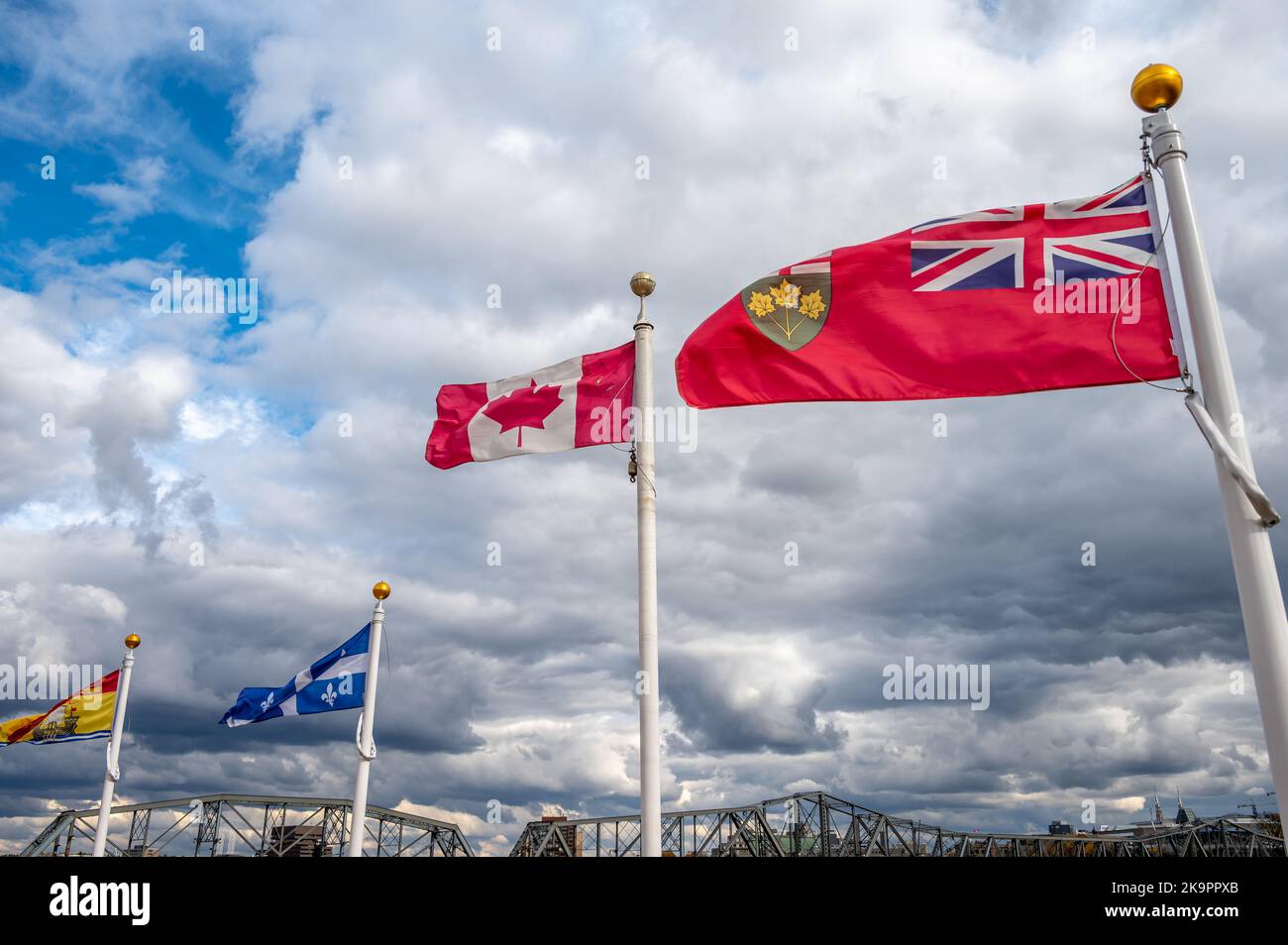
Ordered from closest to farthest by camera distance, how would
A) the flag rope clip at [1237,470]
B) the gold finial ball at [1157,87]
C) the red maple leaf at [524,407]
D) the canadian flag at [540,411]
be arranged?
the flag rope clip at [1237,470] → the gold finial ball at [1157,87] → the canadian flag at [540,411] → the red maple leaf at [524,407]

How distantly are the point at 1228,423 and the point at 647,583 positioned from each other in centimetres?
857

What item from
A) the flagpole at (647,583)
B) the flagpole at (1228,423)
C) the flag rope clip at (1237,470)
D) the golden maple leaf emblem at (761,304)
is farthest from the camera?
the flagpole at (647,583)

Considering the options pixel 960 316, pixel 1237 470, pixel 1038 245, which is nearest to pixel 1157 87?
pixel 1038 245

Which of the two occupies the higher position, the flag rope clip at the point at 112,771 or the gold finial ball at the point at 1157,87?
the gold finial ball at the point at 1157,87

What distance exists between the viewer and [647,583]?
50.4ft

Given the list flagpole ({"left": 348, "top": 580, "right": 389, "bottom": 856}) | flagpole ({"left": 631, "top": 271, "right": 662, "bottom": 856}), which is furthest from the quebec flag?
flagpole ({"left": 631, "top": 271, "right": 662, "bottom": 856})

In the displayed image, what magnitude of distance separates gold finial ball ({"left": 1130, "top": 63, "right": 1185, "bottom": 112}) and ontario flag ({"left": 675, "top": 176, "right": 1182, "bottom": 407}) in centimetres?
82

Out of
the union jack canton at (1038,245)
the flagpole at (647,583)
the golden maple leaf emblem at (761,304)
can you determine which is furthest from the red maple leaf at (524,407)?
the union jack canton at (1038,245)

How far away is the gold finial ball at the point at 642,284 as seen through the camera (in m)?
17.4

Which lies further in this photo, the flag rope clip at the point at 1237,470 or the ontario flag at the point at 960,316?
the ontario flag at the point at 960,316

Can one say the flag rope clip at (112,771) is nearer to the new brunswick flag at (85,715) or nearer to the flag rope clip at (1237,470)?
the new brunswick flag at (85,715)

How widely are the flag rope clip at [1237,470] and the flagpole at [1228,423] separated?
8 cm
